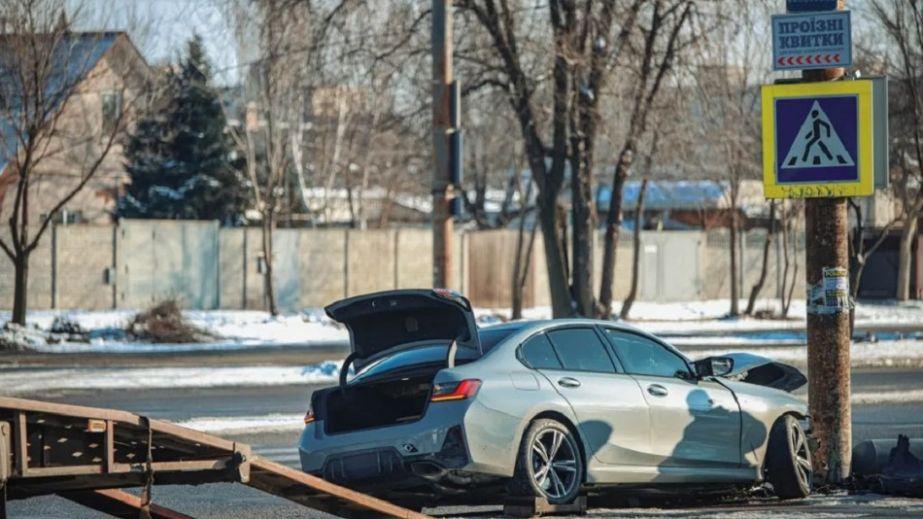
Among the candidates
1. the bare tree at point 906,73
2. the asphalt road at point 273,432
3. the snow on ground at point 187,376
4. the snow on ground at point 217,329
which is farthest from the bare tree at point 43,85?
the bare tree at point 906,73

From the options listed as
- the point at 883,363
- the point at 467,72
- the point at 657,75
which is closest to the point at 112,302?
the point at 467,72

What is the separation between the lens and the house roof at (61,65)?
91.2 ft

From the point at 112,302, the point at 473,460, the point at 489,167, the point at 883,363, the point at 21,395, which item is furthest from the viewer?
the point at 489,167

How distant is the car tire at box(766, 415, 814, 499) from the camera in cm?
1077

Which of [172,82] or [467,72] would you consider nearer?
[467,72]

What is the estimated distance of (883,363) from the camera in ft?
83.6

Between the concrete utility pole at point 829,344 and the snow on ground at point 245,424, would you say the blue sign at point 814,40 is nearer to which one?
the concrete utility pole at point 829,344

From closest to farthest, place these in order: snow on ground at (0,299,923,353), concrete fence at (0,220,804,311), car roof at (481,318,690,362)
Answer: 1. car roof at (481,318,690,362)
2. snow on ground at (0,299,923,353)
3. concrete fence at (0,220,804,311)

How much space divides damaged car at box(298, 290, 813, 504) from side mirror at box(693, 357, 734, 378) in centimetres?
1

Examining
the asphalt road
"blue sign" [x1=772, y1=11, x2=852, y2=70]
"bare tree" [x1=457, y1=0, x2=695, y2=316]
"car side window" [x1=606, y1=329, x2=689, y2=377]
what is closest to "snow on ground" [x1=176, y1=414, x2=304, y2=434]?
the asphalt road

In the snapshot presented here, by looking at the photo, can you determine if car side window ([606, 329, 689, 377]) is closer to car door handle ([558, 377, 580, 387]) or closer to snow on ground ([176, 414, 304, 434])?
car door handle ([558, 377, 580, 387])

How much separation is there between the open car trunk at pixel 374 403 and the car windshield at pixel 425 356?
4.0 inches

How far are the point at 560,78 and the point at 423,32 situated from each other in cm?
271

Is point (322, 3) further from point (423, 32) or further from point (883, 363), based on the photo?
point (883, 363)
